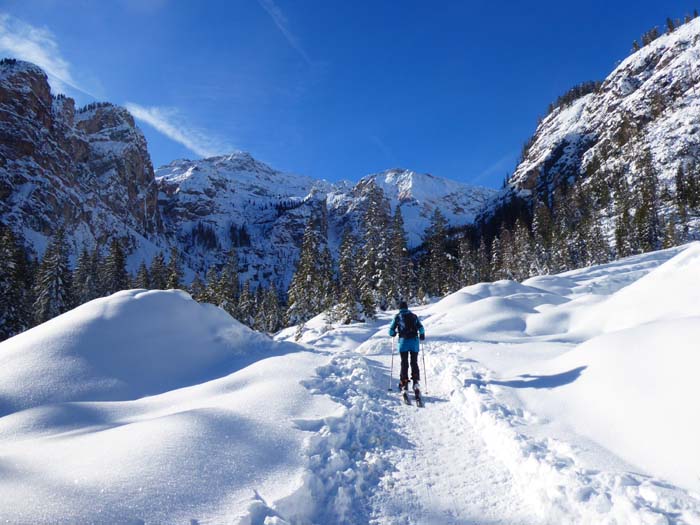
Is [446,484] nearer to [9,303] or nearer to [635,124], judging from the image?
[9,303]


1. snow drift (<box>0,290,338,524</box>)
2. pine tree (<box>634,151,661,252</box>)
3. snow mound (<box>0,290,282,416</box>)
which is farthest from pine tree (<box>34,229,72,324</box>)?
pine tree (<box>634,151,661,252</box>)

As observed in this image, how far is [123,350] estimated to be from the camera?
951 centimetres

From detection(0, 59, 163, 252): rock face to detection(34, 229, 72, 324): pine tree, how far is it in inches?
2722

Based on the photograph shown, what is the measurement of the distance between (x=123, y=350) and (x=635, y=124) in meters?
155

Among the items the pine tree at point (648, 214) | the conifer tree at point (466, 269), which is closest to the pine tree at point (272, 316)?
the conifer tree at point (466, 269)

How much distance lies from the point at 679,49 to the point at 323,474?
185 m

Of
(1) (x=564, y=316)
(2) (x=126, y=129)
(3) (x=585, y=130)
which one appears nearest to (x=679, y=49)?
(3) (x=585, y=130)

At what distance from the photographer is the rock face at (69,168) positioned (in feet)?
321

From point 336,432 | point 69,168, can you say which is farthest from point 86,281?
point 69,168

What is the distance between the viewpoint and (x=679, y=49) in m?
126

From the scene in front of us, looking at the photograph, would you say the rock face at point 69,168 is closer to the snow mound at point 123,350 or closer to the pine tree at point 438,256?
the pine tree at point 438,256

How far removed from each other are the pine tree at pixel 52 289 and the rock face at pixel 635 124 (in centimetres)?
12079

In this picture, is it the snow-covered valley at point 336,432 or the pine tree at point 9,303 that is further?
the pine tree at point 9,303

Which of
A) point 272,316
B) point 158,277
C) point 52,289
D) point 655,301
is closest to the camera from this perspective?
point 655,301
